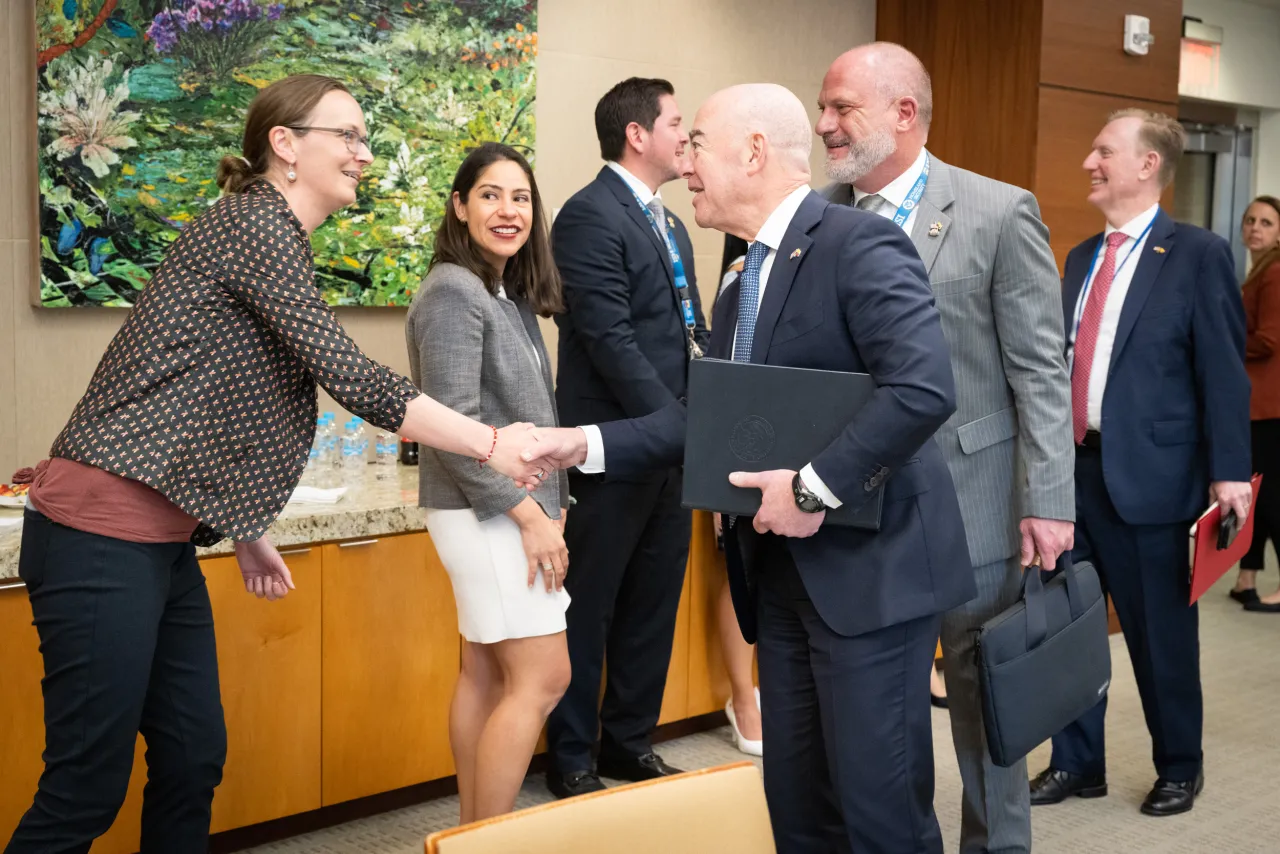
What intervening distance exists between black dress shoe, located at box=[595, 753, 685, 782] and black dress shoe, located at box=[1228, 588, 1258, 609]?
3.64m

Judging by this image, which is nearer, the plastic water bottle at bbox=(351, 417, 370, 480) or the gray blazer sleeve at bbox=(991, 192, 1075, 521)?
the gray blazer sleeve at bbox=(991, 192, 1075, 521)

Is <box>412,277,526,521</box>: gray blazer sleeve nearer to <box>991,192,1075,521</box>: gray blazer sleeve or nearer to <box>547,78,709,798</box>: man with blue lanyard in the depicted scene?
<box>547,78,709,798</box>: man with blue lanyard

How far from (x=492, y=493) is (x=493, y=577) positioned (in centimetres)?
18

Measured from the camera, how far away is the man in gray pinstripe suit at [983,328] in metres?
2.41

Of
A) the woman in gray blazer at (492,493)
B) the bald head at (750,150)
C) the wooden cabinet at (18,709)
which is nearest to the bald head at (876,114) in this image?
the bald head at (750,150)

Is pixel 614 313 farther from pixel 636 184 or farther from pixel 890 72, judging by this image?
pixel 890 72

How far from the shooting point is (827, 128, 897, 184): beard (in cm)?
245

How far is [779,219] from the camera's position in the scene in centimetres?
203

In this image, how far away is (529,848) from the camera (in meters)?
1.24

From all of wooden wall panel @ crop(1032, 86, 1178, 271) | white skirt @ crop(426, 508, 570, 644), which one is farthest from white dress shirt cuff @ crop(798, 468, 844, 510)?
wooden wall panel @ crop(1032, 86, 1178, 271)

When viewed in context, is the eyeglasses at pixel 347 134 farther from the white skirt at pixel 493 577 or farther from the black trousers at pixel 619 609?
the black trousers at pixel 619 609

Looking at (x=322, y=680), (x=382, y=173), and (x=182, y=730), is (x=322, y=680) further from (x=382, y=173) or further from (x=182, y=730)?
(x=382, y=173)

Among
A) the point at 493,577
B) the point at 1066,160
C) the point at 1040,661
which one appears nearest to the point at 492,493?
the point at 493,577

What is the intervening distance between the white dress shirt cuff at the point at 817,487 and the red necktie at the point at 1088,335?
1.73 metres
